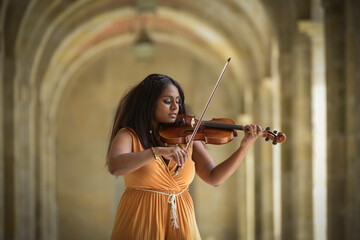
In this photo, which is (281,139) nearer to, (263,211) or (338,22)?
(338,22)

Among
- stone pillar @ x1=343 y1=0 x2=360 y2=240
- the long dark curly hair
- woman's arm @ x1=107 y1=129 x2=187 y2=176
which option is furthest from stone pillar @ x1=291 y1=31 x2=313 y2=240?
woman's arm @ x1=107 y1=129 x2=187 y2=176

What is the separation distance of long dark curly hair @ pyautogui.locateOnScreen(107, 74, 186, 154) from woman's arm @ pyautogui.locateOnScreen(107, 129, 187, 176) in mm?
140

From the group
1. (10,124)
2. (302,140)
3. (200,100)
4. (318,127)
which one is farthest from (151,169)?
(200,100)

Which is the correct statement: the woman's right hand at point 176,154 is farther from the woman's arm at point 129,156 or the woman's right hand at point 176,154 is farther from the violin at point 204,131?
the violin at point 204,131

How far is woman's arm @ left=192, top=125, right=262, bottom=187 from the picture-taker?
144 inches

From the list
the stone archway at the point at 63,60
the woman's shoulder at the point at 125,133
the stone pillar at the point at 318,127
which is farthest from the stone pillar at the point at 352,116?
the stone archway at the point at 63,60

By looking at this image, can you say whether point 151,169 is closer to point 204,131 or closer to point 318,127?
point 204,131

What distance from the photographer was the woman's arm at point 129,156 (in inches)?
128

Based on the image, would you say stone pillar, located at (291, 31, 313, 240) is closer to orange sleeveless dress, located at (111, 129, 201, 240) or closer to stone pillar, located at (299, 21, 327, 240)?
stone pillar, located at (299, 21, 327, 240)

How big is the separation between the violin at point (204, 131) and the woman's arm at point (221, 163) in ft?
0.30

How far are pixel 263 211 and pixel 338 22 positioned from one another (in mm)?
8233

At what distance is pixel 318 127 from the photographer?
34.6 feet

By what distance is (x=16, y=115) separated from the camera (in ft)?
40.4

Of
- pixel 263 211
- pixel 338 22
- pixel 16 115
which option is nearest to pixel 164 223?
pixel 338 22
